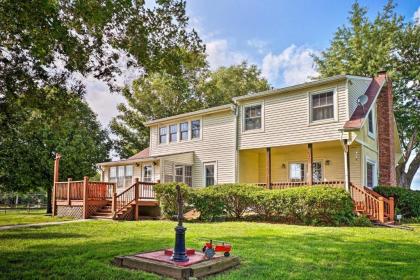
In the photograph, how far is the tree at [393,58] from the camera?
1014 inches

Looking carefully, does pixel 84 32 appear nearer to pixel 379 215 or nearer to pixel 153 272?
pixel 153 272

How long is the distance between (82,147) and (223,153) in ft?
42.9

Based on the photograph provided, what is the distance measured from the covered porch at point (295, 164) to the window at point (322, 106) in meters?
1.21

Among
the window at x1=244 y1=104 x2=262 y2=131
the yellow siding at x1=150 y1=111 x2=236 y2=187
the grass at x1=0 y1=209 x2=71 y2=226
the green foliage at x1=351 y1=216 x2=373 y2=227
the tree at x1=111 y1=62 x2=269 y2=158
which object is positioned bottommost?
the grass at x1=0 y1=209 x2=71 y2=226

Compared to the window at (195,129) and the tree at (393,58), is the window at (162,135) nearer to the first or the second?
the window at (195,129)

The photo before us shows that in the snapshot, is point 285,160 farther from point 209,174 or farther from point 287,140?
point 209,174

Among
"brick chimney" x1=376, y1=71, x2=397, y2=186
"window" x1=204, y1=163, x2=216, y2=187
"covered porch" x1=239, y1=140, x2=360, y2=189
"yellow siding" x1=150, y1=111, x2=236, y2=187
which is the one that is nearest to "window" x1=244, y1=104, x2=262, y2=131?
"yellow siding" x1=150, y1=111, x2=236, y2=187

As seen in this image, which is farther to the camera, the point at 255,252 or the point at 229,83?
the point at 229,83

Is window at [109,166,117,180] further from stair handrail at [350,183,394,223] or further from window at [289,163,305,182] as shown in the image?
stair handrail at [350,183,394,223]

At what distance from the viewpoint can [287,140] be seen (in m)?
16.3

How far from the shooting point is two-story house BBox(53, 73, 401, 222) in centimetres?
1491

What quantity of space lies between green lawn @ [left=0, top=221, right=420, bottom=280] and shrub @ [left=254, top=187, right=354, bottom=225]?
1.60 metres

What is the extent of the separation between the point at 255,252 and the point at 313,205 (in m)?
5.87

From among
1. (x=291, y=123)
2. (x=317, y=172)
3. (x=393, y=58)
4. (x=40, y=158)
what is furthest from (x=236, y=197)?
(x=393, y=58)
